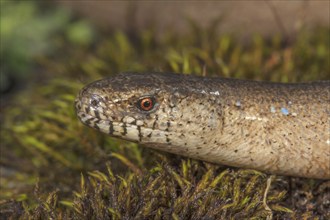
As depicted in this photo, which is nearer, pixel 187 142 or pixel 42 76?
pixel 187 142

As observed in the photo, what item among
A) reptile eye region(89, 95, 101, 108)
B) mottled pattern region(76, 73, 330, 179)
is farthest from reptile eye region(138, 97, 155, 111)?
reptile eye region(89, 95, 101, 108)

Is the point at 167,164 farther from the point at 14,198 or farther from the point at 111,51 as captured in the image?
the point at 111,51

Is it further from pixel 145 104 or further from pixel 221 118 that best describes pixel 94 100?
pixel 221 118

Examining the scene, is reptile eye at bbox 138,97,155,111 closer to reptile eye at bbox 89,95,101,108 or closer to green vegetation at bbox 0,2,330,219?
reptile eye at bbox 89,95,101,108

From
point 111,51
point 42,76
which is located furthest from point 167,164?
point 42,76

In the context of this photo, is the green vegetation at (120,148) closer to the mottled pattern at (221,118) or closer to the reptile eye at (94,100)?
the mottled pattern at (221,118)

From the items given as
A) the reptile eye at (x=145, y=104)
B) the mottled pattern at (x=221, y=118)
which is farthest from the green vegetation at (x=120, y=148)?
the reptile eye at (x=145, y=104)

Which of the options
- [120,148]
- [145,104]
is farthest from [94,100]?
[120,148]

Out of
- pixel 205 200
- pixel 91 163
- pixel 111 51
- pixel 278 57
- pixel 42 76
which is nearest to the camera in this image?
pixel 205 200
